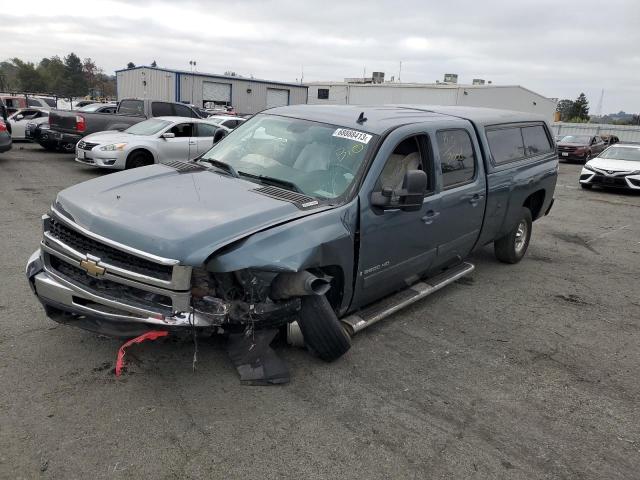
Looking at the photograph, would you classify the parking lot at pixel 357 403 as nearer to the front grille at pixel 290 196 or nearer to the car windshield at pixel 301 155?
the front grille at pixel 290 196

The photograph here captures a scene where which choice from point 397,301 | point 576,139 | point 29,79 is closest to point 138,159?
point 397,301

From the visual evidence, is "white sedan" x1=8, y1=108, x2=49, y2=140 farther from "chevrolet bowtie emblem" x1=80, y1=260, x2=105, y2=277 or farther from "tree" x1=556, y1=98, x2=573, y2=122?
"tree" x1=556, y1=98, x2=573, y2=122

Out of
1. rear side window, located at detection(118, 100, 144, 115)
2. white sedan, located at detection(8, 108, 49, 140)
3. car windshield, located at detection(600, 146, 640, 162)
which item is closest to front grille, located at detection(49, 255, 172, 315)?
rear side window, located at detection(118, 100, 144, 115)

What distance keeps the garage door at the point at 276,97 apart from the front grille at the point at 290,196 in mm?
36128

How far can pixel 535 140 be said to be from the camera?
667cm

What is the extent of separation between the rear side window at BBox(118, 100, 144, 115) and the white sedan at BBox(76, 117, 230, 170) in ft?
14.5

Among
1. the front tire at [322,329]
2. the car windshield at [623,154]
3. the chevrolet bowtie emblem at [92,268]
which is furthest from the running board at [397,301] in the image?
the car windshield at [623,154]

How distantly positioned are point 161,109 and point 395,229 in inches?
570

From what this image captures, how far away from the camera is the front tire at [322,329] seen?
3.45 meters

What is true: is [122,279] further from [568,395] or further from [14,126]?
[14,126]

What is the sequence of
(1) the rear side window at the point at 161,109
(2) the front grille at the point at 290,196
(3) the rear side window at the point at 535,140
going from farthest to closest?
1. (1) the rear side window at the point at 161,109
2. (3) the rear side window at the point at 535,140
3. (2) the front grille at the point at 290,196

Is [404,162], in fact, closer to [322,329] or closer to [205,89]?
[322,329]

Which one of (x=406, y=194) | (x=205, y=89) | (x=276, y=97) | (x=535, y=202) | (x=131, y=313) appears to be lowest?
(x=131, y=313)

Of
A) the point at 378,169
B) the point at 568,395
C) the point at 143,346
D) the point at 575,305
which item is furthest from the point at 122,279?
the point at 575,305
